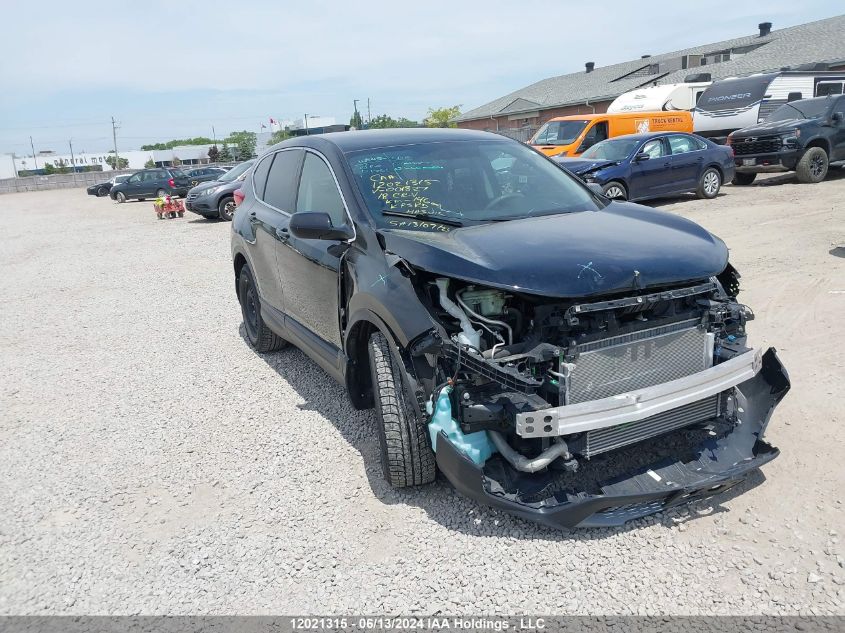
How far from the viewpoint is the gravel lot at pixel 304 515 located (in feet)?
9.25

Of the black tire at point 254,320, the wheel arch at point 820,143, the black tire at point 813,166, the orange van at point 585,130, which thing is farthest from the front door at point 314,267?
the wheel arch at point 820,143

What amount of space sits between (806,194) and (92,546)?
1415 centimetres

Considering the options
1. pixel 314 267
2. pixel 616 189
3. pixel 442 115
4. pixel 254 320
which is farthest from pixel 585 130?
pixel 442 115

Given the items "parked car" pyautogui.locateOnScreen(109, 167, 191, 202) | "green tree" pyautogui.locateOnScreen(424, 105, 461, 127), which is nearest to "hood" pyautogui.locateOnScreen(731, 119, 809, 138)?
"parked car" pyautogui.locateOnScreen(109, 167, 191, 202)

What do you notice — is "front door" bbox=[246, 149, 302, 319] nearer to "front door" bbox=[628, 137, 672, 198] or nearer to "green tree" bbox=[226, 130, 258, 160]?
"front door" bbox=[628, 137, 672, 198]

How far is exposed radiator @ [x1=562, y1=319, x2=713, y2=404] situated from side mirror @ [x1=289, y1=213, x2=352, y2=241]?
1.53m

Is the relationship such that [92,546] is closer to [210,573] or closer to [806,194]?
[210,573]

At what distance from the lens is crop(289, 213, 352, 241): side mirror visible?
3.74m

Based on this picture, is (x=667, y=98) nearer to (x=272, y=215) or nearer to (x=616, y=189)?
(x=616, y=189)

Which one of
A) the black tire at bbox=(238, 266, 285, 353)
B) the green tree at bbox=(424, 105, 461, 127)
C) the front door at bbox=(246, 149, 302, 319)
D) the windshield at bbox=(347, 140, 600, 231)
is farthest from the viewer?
the green tree at bbox=(424, 105, 461, 127)

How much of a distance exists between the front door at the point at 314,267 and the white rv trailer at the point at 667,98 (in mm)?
18693

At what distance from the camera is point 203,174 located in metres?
31.6

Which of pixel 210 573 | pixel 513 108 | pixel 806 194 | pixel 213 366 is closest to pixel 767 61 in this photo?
pixel 513 108

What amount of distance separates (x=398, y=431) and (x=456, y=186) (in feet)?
5.28
